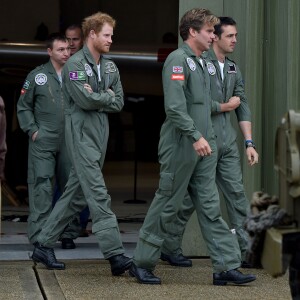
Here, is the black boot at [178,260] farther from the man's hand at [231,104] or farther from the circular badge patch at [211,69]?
the circular badge patch at [211,69]

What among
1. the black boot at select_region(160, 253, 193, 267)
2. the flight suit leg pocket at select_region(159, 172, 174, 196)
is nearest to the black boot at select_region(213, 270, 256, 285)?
the flight suit leg pocket at select_region(159, 172, 174, 196)

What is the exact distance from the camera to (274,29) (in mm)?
9070

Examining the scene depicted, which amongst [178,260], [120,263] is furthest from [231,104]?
[120,263]

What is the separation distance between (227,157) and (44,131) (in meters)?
1.70

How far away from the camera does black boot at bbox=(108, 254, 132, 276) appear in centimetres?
809

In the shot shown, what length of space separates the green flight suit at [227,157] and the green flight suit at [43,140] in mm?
1178

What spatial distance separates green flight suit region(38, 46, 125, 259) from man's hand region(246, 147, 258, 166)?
1.01 metres

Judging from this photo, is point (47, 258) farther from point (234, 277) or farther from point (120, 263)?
point (234, 277)

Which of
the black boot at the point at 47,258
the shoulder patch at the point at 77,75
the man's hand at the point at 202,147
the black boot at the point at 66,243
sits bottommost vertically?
the black boot at the point at 66,243

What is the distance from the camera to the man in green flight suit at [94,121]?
803 cm

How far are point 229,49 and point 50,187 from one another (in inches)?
74.4

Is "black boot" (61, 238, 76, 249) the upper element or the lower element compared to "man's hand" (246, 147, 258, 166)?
lower

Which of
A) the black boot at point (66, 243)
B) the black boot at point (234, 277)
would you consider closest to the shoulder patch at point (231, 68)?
the black boot at point (234, 277)

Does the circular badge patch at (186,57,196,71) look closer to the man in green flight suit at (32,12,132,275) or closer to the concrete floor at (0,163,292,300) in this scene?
the man in green flight suit at (32,12,132,275)
